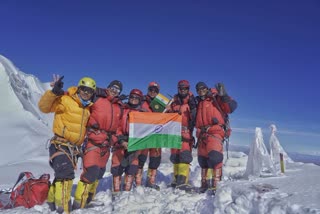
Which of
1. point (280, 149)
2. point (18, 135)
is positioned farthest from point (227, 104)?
point (18, 135)

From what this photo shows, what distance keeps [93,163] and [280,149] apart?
15.0ft

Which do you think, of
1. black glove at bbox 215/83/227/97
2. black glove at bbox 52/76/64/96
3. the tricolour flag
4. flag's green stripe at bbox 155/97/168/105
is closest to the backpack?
black glove at bbox 52/76/64/96

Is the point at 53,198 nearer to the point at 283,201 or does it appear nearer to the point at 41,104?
the point at 41,104

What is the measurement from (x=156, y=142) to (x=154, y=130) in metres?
0.30

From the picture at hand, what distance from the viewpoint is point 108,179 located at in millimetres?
9047

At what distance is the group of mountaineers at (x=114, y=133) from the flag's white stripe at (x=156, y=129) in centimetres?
18

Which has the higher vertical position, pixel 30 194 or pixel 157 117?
pixel 157 117

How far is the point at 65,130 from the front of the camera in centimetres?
611

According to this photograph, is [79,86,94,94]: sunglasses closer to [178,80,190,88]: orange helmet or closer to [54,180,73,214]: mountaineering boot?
[54,180,73,214]: mountaineering boot

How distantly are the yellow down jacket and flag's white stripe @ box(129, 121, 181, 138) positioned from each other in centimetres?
162

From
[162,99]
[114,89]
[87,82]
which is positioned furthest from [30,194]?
[162,99]

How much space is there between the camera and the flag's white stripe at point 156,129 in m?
7.55

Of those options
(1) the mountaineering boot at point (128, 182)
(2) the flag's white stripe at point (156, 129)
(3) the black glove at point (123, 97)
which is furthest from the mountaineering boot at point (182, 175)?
(3) the black glove at point (123, 97)

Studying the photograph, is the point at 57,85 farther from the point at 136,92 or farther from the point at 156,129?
the point at 156,129
